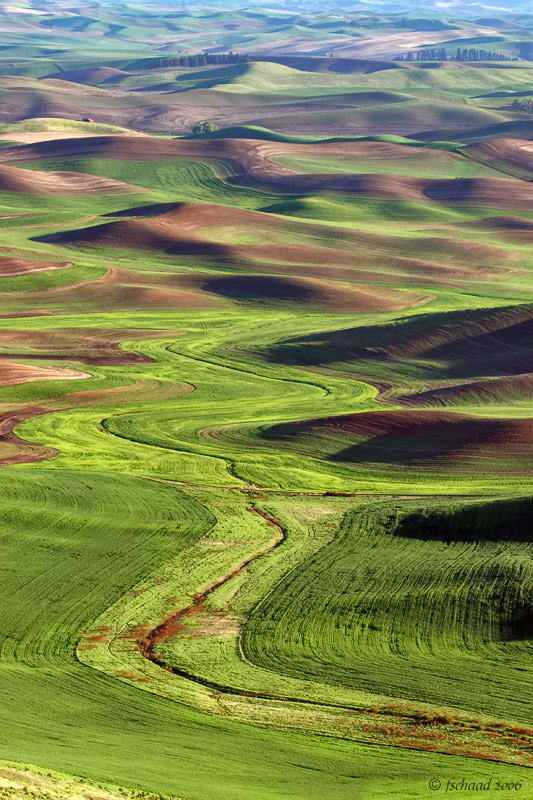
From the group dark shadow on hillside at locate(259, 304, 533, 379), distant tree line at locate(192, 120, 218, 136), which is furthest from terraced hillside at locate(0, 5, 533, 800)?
distant tree line at locate(192, 120, 218, 136)

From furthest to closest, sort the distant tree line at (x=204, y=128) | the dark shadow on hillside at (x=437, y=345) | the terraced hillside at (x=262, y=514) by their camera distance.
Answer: the distant tree line at (x=204, y=128)
the dark shadow on hillside at (x=437, y=345)
the terraced hillside at (x=262, y=514)

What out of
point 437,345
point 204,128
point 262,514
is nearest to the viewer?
point 262,514

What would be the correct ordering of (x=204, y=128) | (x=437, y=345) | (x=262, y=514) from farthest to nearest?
(x=204, y=128) → (x=437, y=345) → (x=262, y=514)

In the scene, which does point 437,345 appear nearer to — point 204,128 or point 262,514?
point 262,514

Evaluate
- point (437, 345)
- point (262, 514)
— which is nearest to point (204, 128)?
point (437, 345)

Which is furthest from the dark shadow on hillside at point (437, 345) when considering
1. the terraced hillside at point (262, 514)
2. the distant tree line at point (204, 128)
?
the distant tree line at point (204, 128)

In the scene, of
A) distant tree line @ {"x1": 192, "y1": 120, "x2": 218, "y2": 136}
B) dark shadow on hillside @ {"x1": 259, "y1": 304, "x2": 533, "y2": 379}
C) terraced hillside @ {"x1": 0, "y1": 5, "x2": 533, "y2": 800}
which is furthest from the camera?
distant tree line @ {"x1": 192, "y1": 120, "x2": 218, "y2": 136}

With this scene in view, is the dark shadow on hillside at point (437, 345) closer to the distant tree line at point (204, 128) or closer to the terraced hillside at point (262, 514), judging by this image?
the terraced hillside at point (262, 514)

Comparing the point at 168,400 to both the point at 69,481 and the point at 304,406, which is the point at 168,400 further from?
the point at 69,481

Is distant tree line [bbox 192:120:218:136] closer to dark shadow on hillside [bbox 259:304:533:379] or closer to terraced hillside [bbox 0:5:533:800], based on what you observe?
terraced hillside [bbox 0:5:533:800]
